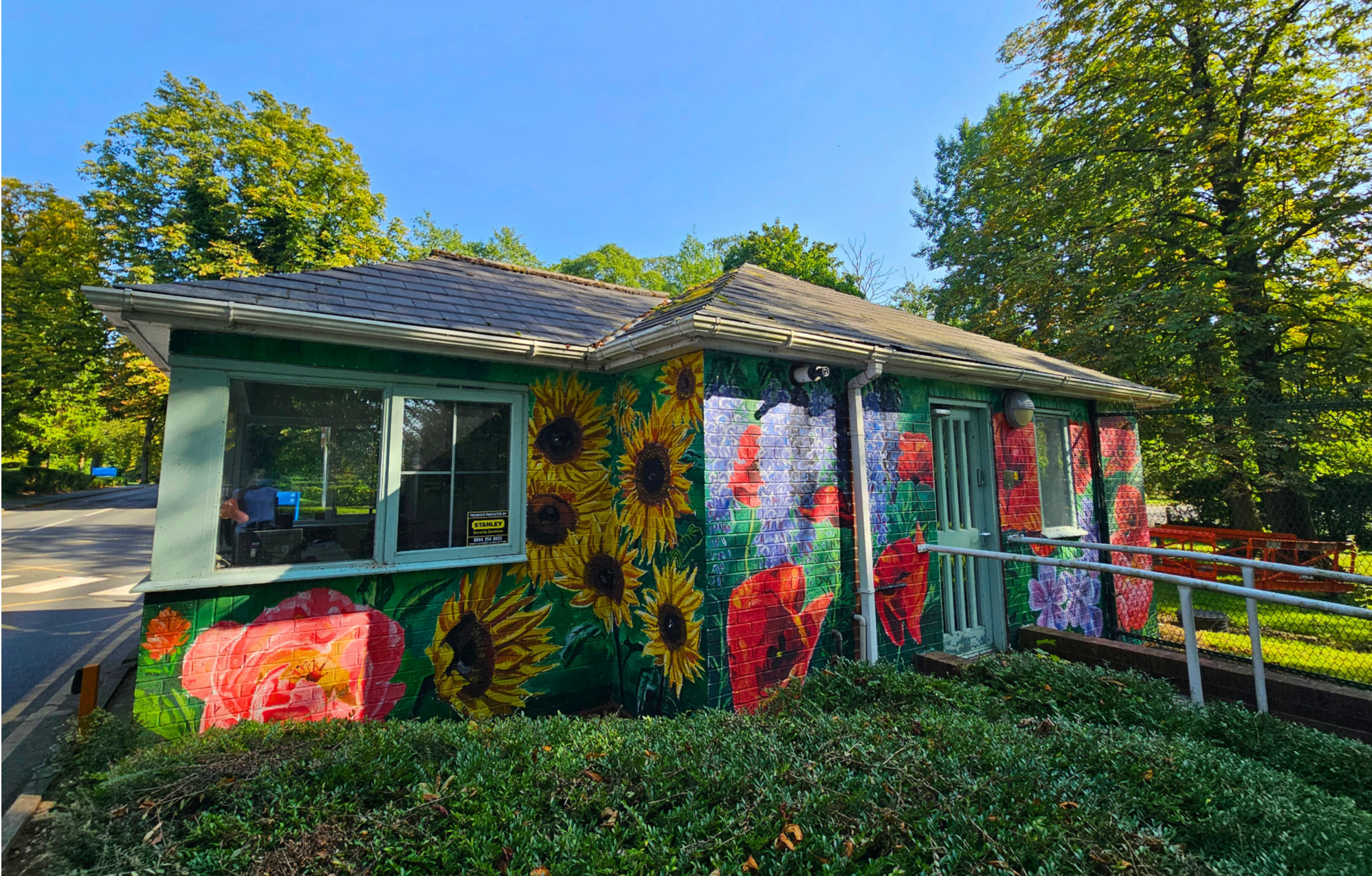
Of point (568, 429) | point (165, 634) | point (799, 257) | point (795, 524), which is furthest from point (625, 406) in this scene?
point (799, 257)

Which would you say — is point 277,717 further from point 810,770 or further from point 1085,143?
point 1085,143

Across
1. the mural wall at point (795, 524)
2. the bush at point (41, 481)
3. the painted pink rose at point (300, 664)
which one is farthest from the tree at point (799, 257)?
the bush at point (41, 481)

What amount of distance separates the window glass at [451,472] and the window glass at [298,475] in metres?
0.22

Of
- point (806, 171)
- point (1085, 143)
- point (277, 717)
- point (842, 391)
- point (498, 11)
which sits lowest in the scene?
point (277, 717)

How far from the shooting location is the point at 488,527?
4590 millimetres

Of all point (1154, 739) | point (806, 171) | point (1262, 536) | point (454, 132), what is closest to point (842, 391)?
point (1154, 739)

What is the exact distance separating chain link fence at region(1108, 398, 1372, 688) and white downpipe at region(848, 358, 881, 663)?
4.17 meters

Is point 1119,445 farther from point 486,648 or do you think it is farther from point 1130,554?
point 486,648

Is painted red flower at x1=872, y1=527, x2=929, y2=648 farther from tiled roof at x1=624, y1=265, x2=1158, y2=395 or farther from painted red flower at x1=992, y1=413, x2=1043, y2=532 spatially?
tiled roof at x1=624, y1=265, x2=1158, y2=395

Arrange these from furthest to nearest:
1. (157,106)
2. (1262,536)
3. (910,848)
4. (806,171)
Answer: (157,106) → (806,171) → (1262,536) → (910,848)

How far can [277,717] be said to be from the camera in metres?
3.78

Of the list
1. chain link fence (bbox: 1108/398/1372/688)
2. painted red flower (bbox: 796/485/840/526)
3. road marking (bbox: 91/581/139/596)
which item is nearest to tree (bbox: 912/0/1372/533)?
chain link fence (bbox: 1108/398/1372/688)

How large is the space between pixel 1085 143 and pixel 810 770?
49.2ft

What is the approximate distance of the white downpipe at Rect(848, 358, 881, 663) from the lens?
466cm
